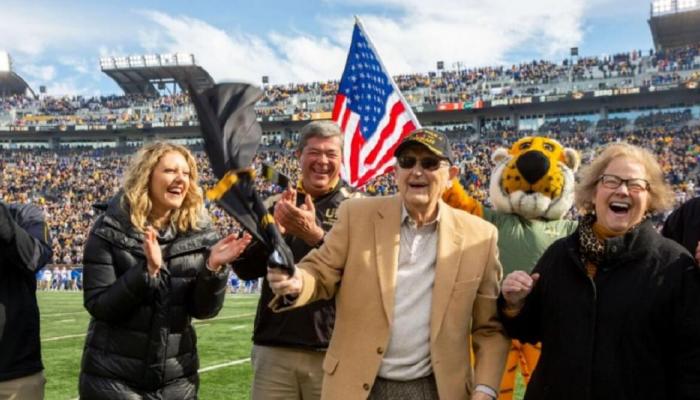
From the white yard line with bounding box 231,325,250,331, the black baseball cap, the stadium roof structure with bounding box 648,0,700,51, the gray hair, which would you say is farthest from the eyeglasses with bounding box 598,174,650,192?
the stadium roof structure with bounding box 648,0,700,51

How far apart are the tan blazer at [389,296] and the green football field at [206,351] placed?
5.04 metres

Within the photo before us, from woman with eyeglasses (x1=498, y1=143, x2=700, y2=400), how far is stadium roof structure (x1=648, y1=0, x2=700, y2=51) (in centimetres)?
5364

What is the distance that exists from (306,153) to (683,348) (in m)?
2.22

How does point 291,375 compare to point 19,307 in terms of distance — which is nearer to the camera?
point 19,307

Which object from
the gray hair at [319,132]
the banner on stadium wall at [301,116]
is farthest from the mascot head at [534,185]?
the banner on stadium wall at [301,116]

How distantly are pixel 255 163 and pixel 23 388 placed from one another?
1609 inches

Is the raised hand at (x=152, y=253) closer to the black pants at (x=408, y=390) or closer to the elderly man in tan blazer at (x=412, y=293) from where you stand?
the elderly man in tan blazer at (x=412, y=293)

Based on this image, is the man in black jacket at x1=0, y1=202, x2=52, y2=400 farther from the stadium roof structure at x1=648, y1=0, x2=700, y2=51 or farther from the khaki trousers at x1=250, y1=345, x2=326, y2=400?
the stadium roof structure at x1=648, y1=0, x2=700, y2=51

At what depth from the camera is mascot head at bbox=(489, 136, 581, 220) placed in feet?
15.6

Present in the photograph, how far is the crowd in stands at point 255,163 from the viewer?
34.2 m

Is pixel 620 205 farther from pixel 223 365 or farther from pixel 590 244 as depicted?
pixel 223 365

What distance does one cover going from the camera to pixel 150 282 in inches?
121

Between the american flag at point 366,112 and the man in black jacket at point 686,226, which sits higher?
→ the american flag at point 366,112

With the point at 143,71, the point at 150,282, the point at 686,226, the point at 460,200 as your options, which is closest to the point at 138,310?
the point at 150,282
